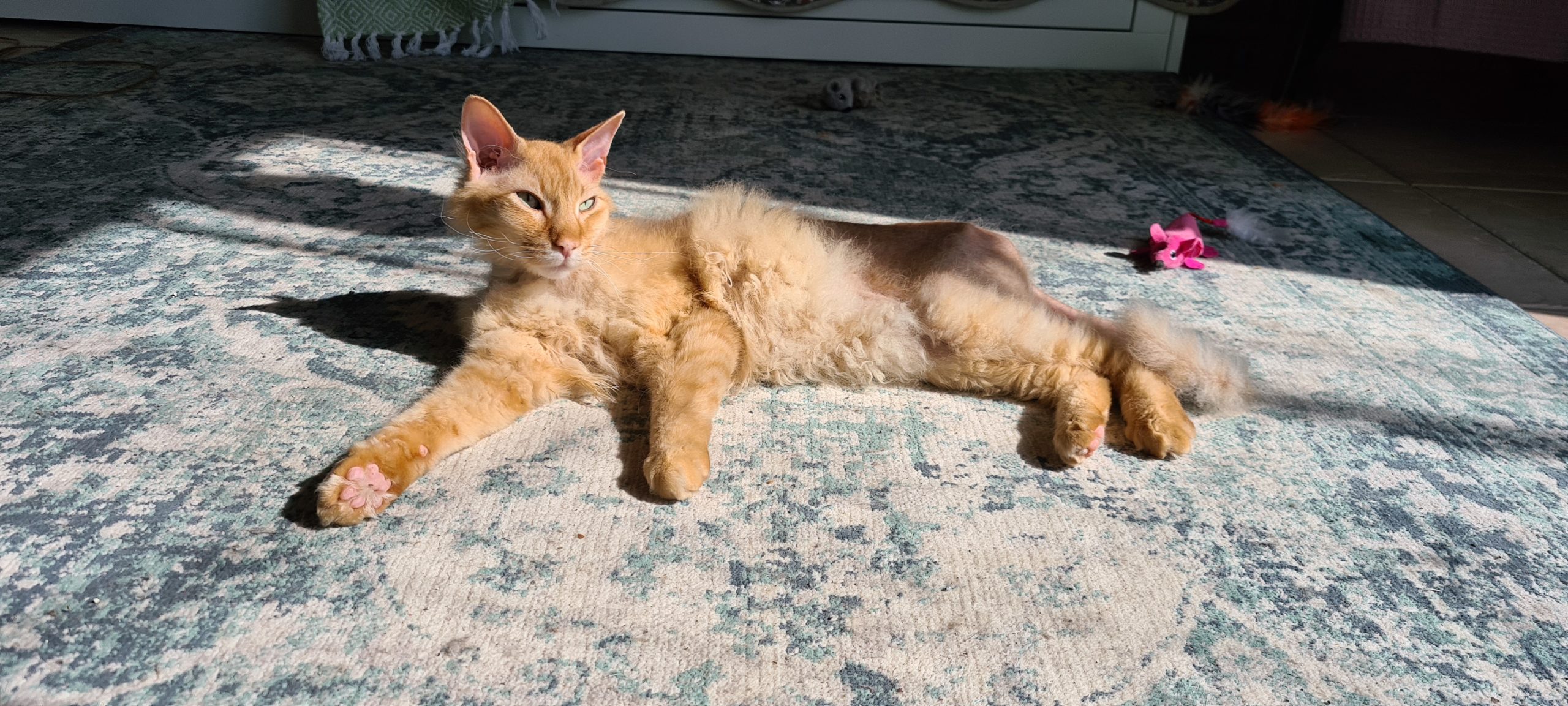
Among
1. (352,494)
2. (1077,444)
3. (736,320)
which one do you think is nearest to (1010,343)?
(1077,444)

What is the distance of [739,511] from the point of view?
1.53 metres

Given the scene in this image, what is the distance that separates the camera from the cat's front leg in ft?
5.01

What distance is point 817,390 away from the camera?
1.91 metres

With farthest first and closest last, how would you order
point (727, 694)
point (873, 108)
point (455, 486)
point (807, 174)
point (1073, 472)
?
1. point (873, 108)
2. point (807, 174)
3. point (1073, 472)
4. point (455, 486)
5. point (727, 694)

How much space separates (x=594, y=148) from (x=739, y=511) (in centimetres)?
72

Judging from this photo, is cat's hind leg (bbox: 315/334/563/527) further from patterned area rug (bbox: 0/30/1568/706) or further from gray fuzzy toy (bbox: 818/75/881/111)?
gray fuzzy toy (bbox: 818/75/881/111)

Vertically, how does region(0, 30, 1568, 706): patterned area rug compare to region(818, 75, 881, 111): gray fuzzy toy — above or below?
below

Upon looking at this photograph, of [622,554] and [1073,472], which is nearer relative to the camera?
[622,554]

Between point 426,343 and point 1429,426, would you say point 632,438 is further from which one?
point 1429,426

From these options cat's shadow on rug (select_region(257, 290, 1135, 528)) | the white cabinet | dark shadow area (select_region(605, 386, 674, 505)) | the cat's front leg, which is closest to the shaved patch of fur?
cat's shadow on rug (select_region(257, 290, 1135, 528))

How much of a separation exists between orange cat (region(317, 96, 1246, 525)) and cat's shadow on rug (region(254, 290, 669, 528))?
0.07 meters

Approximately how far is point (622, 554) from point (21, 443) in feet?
3.33

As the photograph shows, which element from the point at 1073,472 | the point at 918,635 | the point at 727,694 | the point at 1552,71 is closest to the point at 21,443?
the point at 727,694

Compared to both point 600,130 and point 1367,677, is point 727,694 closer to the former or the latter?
point 1367,677
